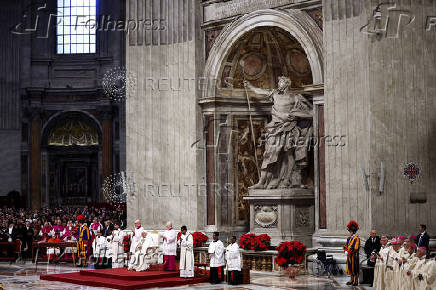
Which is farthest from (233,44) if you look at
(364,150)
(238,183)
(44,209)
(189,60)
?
(44,209)

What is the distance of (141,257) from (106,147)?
65.1 ft

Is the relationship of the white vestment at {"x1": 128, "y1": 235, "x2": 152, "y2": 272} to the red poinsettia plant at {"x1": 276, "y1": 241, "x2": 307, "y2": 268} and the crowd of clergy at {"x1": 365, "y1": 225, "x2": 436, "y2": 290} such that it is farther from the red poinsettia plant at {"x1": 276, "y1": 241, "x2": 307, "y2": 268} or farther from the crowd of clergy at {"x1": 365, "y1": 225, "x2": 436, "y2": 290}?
the crowd of clergy at {"x1": 365, "y1": 225, "x2": 436, "y2": 290}


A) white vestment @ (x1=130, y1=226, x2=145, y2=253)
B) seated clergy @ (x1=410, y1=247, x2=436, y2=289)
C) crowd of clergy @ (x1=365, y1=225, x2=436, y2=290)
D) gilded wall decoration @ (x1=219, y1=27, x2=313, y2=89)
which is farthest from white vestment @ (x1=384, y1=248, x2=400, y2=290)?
gilded wall decoration @ (x1=219, y1=27, x2=313, y2=89)

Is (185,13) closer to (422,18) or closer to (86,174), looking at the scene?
(422,18)

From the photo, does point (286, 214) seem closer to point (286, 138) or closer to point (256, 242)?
point (256, 242)

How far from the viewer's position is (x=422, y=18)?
54.7ft

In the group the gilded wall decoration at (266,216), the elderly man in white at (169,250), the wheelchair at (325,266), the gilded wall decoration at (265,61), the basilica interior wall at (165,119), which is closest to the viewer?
the wheelchair at (325,266)

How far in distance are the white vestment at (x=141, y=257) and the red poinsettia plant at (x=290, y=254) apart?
10.2ft

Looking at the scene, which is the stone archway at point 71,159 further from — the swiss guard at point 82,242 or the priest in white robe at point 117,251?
the priest in white robe at point 117,251

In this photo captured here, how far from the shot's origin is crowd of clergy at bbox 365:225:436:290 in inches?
428

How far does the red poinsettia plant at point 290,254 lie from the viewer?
16.5m

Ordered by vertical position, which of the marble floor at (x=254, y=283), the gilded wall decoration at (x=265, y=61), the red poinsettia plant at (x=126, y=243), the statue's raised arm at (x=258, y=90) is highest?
the gilded wall decoration at (x=265, y=61)

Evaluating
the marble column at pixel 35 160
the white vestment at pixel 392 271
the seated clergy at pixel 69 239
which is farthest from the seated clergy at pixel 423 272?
the marble column at pixel 35 160

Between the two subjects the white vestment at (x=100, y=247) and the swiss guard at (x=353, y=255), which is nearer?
the swiss guard at (x=353, y=255)
